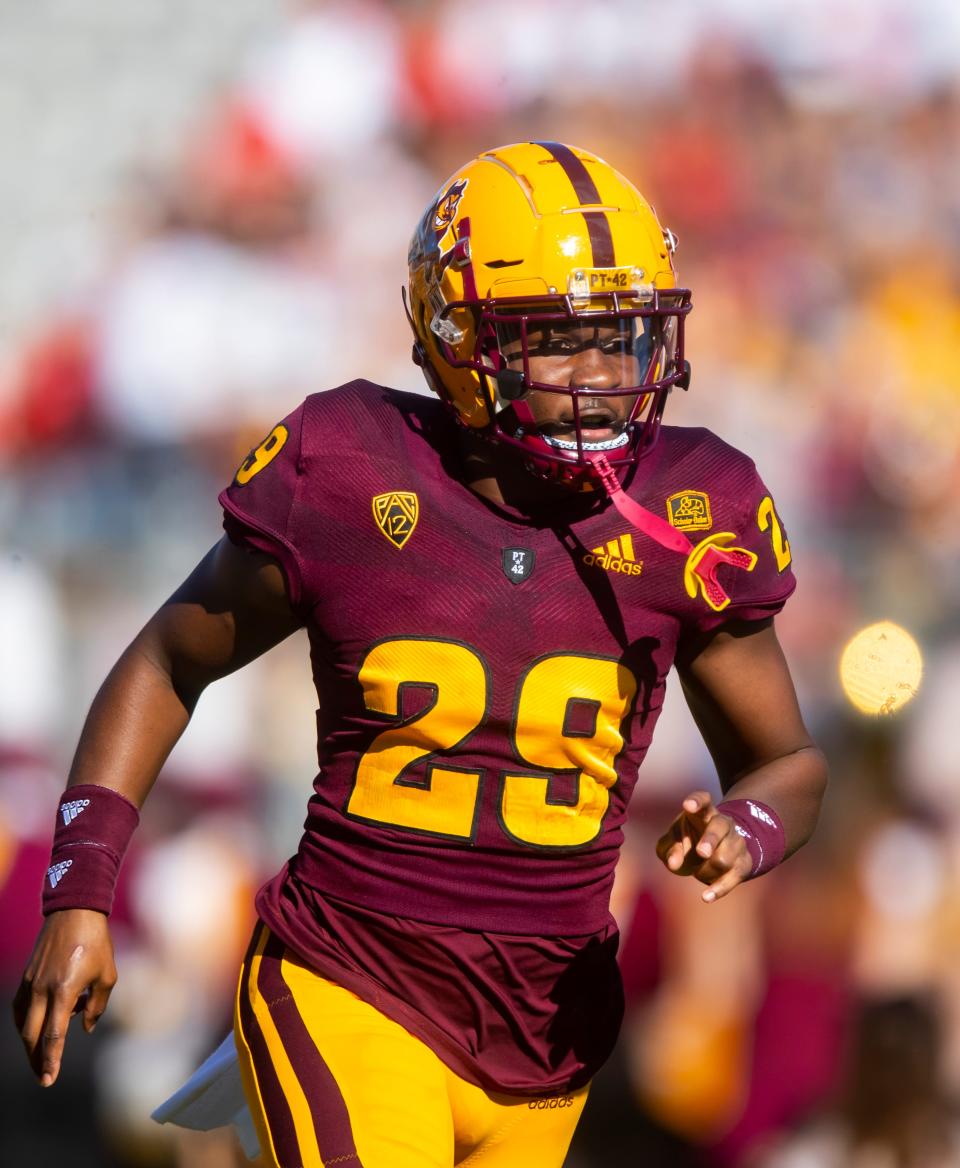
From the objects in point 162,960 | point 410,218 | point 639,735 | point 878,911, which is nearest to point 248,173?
point 410,218

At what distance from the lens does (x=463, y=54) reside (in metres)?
5.13

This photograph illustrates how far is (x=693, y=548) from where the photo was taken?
2307mm

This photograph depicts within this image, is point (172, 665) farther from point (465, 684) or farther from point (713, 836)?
point (713, 836)

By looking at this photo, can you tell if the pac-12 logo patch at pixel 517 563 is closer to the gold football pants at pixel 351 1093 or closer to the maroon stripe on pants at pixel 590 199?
→ the maroon stripe on pants at pixel 590 199

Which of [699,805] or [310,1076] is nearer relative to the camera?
[699,805]

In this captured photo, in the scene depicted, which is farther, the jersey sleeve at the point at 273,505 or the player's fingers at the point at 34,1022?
the jersey sleeve at the point at 273,505

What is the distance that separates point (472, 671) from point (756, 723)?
0.49m

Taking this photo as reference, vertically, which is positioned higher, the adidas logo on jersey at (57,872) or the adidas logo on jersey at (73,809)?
the adidas logo on jersey at (73,809)

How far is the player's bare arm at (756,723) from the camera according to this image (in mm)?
2398

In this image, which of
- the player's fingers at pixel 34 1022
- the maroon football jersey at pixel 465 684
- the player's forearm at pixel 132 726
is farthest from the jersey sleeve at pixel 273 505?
the player's fingers at pixel 34 1022

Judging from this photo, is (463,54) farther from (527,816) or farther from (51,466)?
(527,816)

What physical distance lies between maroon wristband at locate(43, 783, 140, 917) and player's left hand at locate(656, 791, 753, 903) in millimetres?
766

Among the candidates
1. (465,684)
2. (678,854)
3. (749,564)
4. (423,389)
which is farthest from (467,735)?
(423,389)

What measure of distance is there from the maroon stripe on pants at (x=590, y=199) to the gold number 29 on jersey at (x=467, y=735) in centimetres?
56
